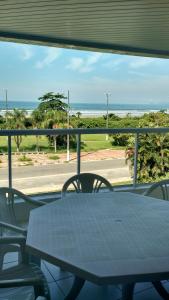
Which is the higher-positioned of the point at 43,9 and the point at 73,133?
the point at 43,9

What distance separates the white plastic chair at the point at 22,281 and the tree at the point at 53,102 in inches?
1476

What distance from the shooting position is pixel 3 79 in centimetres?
5044

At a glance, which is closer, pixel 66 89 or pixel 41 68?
pixel 66 89

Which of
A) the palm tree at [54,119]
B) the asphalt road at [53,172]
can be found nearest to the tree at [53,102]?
the palm tree at [54,119]

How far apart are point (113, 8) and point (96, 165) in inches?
886

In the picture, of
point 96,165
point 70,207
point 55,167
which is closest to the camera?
point 70,207

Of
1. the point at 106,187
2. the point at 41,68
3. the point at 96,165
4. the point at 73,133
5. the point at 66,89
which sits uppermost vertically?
the point at 41,68

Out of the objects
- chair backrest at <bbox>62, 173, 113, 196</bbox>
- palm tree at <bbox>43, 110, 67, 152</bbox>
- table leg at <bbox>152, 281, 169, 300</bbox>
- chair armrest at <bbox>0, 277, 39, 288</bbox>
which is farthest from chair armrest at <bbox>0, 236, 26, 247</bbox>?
palm tree at <bbox>43, 110, 67, 152</bbox>

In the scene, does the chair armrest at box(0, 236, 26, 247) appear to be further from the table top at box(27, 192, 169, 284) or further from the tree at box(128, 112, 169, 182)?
the tree at box(128, 112, 169, 182)

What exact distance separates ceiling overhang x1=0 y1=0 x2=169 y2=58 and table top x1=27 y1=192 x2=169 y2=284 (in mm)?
2341

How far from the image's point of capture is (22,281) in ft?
6.54

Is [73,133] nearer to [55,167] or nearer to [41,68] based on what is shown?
[55,167]

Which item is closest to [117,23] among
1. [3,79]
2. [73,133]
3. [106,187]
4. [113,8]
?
[113,8]

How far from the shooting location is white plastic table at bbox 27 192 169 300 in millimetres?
1729
